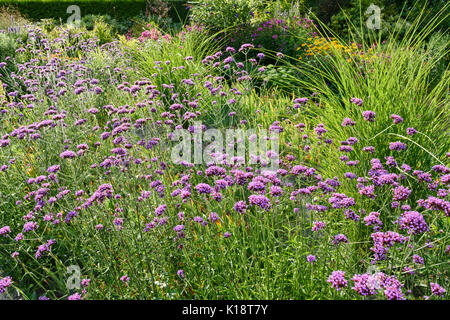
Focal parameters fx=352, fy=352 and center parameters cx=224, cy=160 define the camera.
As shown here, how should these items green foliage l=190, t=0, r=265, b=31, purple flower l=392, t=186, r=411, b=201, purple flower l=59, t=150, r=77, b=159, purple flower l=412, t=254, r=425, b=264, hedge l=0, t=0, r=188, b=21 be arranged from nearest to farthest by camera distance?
purple flower l=412, t=254, r=425, b=264 → purple flower l=392, t=186, r=411, b=201 → purple flower l=59, t=150, r=77, b=159 → green foliage l=190, t=0, r=265, b=31 → hedge l=0, t=0, r=188, b=21

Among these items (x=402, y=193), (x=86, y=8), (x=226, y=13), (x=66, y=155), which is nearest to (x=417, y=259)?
(x=402, y=193)

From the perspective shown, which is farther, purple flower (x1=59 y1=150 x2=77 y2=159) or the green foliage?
the green foliage

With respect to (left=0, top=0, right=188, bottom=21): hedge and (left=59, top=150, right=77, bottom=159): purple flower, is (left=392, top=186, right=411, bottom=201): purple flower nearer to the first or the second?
(left=59, top=150, right=77, bottom=159): purple flower

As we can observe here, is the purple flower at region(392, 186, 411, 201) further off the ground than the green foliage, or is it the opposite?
the green foliage

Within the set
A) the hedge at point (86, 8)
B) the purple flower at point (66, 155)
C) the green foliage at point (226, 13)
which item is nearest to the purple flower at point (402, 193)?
the purple flower at point (66, 155)

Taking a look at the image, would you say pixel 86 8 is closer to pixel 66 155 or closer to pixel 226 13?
pixel 226 13

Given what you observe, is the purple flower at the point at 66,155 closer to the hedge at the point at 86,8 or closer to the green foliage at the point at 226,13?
the green foliage at the point at 226,13

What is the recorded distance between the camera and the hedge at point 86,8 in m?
15.9

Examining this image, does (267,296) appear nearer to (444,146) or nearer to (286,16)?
(444,146)

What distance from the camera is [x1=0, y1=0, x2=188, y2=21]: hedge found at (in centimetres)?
1592

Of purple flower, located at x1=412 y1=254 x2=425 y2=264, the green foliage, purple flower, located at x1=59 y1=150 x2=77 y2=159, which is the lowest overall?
purple flower, located at x1=412 y1=254 x2=425 y2=264

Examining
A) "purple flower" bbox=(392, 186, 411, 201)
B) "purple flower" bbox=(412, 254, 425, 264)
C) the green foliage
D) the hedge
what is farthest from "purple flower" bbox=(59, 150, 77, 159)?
the hedge

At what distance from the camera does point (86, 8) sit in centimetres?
1678

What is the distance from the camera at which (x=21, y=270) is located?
10.4 ft
